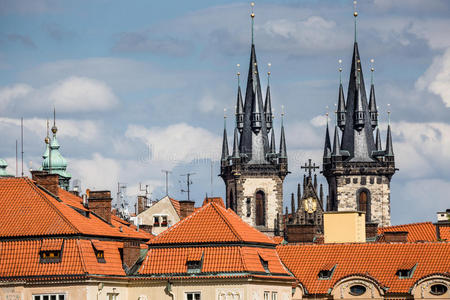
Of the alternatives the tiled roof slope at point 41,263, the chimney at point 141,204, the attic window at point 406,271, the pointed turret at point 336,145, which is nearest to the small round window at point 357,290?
the attic window at point 406,271

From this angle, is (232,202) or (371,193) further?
(232,202)

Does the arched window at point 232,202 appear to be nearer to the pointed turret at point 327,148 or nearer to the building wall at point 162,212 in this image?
the pointed turret at point 327,148

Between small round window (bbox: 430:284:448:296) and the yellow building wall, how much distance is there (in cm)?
1562

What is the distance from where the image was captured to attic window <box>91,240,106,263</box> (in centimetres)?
7600

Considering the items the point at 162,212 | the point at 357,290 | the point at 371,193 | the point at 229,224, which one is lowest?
the point at 357,290

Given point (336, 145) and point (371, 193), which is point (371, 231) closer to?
point (336, 145)

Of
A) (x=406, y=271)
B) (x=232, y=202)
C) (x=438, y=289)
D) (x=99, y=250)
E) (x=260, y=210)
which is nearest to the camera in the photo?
(x=99, y=250)

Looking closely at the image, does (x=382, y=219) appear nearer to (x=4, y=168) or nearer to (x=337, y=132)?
(x=337, y=132)

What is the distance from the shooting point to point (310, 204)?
189 metres

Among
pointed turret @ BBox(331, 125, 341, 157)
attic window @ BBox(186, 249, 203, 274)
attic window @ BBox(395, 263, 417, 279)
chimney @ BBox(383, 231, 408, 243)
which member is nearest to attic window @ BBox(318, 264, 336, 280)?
attic window @ BBox(395, 263, 417, 279)

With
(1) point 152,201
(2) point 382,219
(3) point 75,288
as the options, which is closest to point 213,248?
(3) point 75,288

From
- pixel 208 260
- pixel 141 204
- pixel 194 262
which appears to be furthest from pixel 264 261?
pixel 141 204

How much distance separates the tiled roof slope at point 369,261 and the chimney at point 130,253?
1136cm

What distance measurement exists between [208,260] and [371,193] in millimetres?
113392
